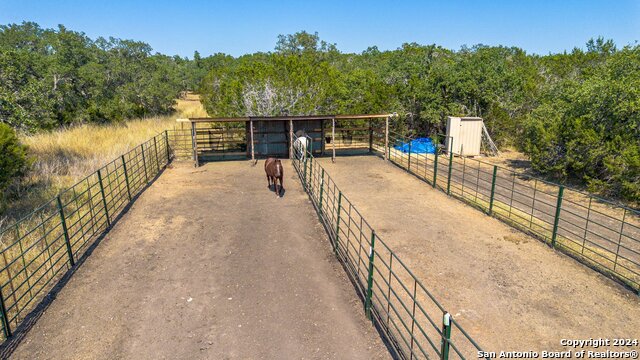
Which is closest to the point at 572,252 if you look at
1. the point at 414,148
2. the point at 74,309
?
the point at 74,309

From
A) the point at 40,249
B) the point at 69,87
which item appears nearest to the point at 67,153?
the point at 69,87

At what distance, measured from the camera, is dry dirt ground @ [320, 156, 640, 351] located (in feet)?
19.1

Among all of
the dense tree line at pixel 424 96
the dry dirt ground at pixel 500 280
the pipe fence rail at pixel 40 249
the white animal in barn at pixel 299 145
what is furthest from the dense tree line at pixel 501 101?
the pipe fence rail at pixel 40 249

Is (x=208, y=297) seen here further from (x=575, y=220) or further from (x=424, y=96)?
(x=424, y=96)

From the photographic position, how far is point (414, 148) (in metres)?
21.1

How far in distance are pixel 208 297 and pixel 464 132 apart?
17.3m

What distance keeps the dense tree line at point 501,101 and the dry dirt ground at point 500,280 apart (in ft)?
20.0

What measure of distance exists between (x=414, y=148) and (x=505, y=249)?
12.9 metres

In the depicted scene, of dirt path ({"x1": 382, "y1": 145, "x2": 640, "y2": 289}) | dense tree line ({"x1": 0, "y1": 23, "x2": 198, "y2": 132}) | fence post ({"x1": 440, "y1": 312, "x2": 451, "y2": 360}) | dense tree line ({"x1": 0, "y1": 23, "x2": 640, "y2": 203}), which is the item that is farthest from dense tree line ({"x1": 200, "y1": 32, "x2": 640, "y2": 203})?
fence post ({"x1": 440, "y1": 312, "x2": 451, "y2": 360})

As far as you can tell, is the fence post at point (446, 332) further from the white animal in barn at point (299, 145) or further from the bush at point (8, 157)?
the white animal in barn at point (299, 145)

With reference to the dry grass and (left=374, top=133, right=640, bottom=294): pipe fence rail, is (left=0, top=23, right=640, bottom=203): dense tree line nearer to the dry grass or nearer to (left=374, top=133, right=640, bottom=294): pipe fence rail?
the dry grass

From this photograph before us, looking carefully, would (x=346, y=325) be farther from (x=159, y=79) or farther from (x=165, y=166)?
(x=159, y=79)

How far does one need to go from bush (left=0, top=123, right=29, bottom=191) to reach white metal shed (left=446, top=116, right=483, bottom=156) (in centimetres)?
Result: 1808

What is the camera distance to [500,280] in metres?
7.27
